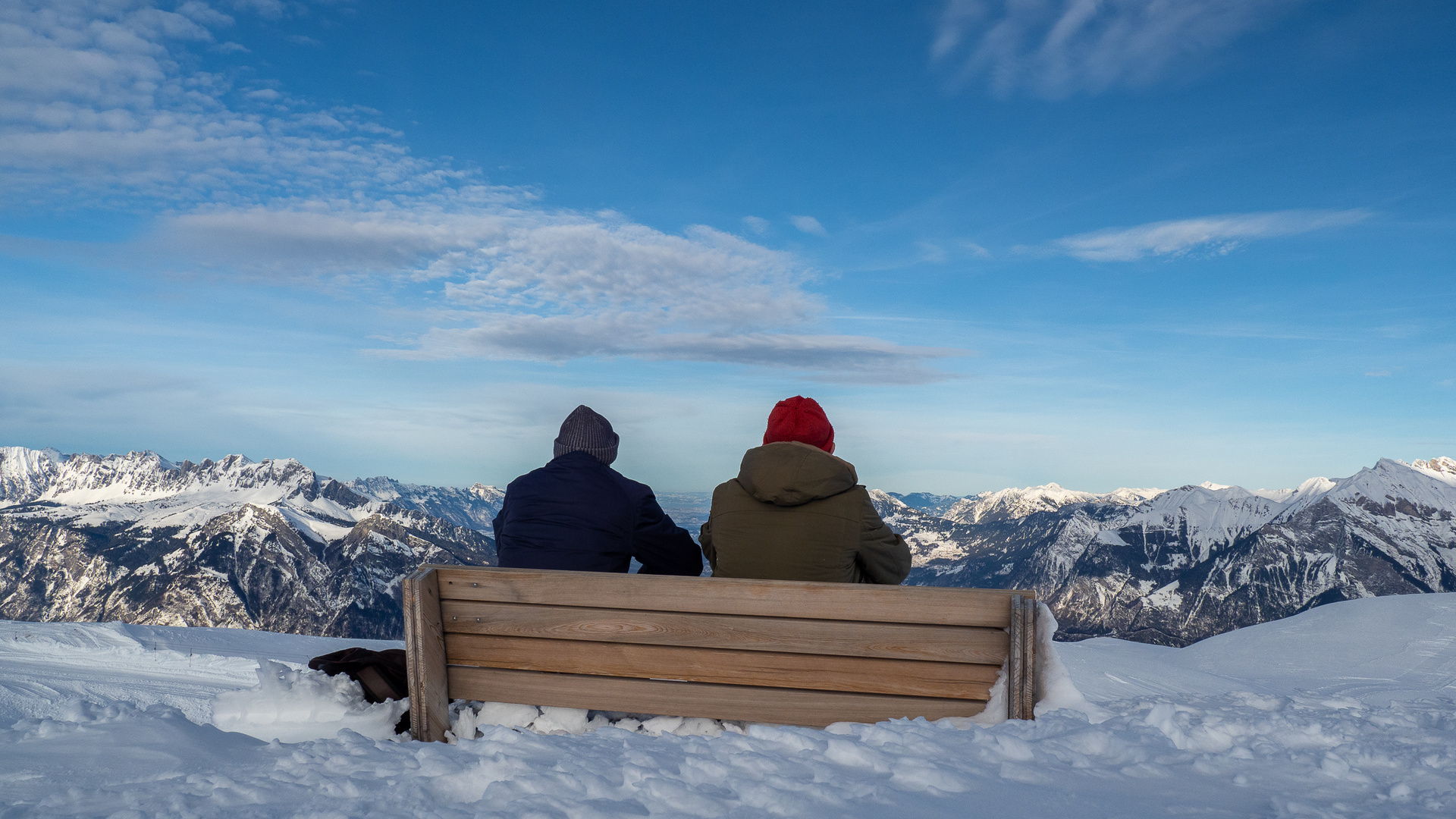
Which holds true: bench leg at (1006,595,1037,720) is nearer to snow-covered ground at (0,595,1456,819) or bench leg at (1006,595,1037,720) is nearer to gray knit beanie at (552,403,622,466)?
snow-covered ground at (0,595,1456,819)

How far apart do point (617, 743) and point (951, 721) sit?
155 centimetres

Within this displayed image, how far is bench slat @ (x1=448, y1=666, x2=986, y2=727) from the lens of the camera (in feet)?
12.4

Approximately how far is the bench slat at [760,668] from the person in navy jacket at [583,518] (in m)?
0.75

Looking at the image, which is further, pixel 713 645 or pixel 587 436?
pixel 587 436

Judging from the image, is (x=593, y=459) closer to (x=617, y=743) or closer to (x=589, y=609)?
(x=589, y=609)

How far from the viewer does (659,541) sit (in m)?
5.08

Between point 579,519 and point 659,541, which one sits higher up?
point 579,519

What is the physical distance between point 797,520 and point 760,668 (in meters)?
0.97

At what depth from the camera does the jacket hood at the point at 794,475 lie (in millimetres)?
Result: 4434

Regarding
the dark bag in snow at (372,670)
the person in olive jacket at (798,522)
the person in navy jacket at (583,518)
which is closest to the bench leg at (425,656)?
the dark bag in snow at (372,670)

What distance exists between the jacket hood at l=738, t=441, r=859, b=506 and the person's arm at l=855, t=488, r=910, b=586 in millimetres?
227

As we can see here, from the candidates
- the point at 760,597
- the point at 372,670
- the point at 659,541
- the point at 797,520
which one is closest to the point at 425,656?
the point at 372,670

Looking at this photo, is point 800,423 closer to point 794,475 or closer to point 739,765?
point 794,475

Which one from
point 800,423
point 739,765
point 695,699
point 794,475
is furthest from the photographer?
point 800,423
